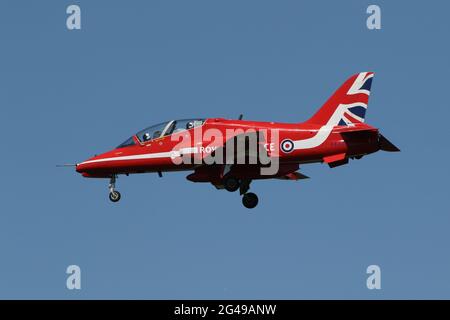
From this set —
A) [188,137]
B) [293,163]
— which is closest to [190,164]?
[188,137]

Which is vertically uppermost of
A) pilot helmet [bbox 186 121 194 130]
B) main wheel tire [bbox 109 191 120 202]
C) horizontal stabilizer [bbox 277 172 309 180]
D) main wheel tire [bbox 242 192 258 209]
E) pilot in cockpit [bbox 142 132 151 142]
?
pilot helmet [bbox 186 121 194 130]

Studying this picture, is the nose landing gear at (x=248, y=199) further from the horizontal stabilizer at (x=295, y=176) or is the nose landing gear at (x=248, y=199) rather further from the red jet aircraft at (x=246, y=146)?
the horizontal stabilizer at (x=295, y=176)

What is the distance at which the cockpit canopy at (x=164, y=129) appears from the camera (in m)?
49.2

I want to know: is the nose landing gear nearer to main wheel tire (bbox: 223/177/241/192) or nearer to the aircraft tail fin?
main wheel tire (bbox: 223/177/241/192)

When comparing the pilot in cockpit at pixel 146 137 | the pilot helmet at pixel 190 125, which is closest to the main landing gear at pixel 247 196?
the pilot helmet at pixel 190 125

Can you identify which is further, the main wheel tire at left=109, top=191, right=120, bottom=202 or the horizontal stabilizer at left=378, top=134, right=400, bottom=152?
the main wheel tire at left=109, top=191, right=120, bottom=202

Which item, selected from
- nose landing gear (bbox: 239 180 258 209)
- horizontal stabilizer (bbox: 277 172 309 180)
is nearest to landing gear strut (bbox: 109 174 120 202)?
nose landing gear (bbox: 239 180 258 209)

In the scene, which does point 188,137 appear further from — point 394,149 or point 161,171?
point 394,149

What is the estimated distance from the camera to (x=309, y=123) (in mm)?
48875

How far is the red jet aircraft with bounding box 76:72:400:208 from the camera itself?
47688mm

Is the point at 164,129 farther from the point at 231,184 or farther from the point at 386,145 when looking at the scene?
the point at 386,145

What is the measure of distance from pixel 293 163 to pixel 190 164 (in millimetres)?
4387

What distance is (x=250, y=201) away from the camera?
1971 inches

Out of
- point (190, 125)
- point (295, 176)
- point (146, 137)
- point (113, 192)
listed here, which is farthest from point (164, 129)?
point (295, 176)
